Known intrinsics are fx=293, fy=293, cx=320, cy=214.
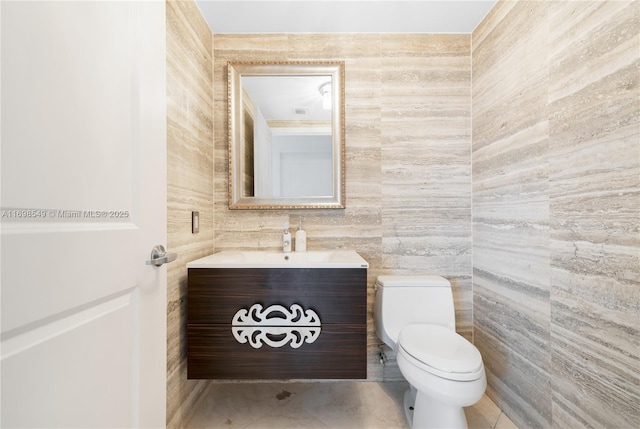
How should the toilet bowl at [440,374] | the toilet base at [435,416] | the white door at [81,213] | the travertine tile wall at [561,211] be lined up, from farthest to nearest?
the toilet base at [435,416], the toilet bowl at [440,374], the travertine tile wall at [561,211], the white door at [81,213]

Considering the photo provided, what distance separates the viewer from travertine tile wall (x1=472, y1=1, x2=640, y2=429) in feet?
3.12

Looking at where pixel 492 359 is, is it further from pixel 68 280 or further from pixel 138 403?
pixel 68 280

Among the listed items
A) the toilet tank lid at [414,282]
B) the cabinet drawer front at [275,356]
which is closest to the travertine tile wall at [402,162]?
the toilet tank lid at [414,282]

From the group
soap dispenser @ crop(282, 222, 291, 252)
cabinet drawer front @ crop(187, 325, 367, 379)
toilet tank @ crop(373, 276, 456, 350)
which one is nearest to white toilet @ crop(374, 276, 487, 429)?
toilet tank @ crop(373, 276, 456, 350)

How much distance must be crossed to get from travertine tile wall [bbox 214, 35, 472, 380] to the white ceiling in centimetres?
8

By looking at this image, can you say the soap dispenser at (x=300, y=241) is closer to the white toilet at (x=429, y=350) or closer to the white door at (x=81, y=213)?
the white toilet at (x=429, y=350)

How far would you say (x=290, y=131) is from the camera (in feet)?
6.04

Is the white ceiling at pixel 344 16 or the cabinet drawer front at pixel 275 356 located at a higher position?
the white ceiling at pixel 344 16

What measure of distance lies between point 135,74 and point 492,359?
6.71ft

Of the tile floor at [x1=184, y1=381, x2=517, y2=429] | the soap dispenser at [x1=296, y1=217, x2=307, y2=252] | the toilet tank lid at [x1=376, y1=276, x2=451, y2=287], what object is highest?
the soap dispenser at [x1=296, y1=217, x2=307, y2=252]

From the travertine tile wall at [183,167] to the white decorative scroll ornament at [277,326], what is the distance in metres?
0.32

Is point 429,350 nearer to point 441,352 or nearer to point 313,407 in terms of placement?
point 441,352

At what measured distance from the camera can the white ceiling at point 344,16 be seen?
1616 millimetres

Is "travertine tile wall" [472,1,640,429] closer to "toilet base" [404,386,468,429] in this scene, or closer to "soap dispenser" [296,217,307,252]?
"toilet base" [404,386,468,429]
